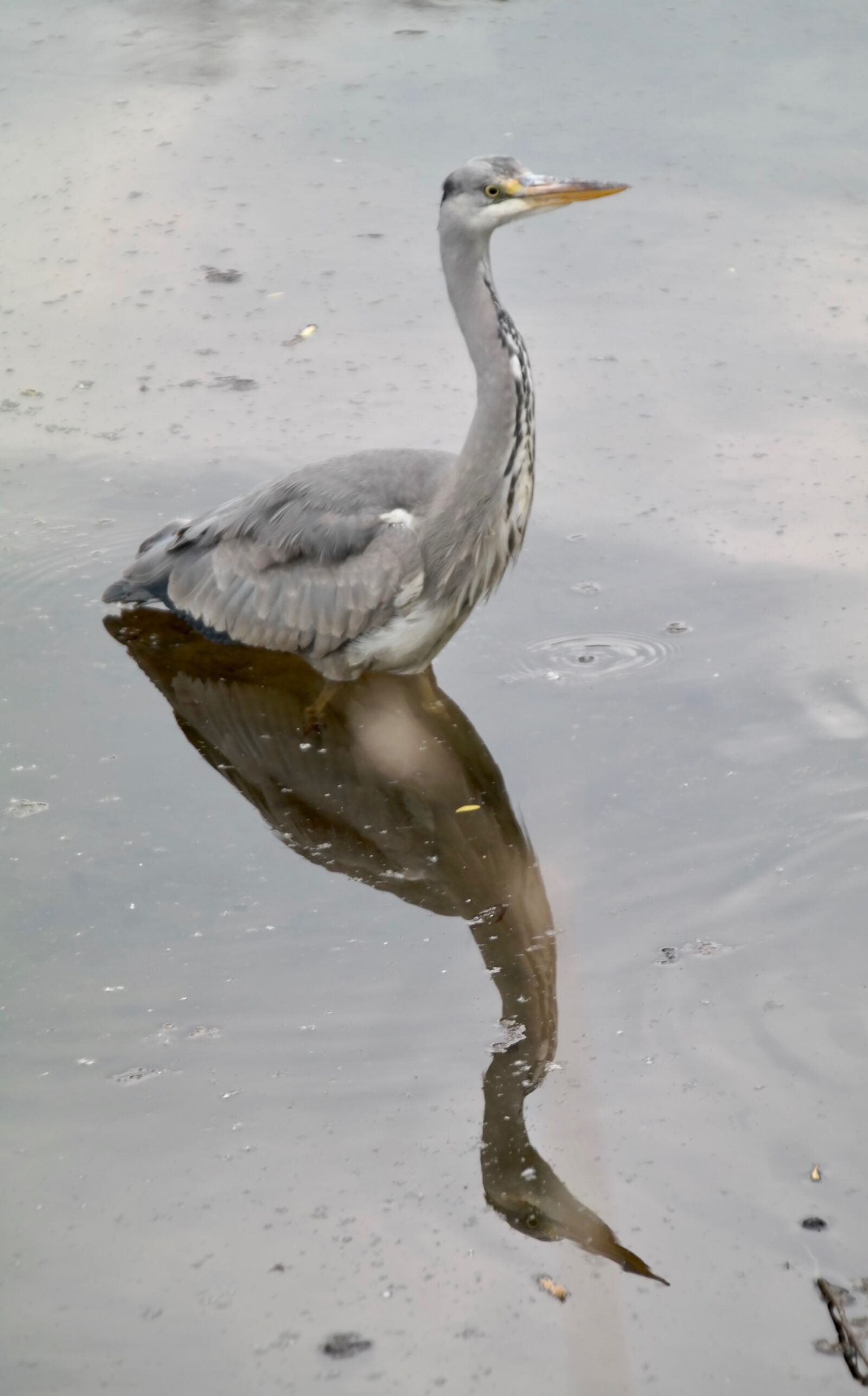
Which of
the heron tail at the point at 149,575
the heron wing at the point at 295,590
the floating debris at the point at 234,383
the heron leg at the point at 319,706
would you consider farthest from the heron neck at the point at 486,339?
the floating debris at the point at 234,383

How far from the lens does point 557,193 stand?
4.55m

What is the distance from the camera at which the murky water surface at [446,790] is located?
320 cm

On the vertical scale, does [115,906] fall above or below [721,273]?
below

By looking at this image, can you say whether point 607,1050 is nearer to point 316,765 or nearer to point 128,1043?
point 128,1043

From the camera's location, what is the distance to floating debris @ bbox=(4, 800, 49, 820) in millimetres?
4645

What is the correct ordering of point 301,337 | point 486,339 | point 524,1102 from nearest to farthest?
point 524,1102, point 486,339, point 301,337

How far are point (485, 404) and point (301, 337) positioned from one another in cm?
242

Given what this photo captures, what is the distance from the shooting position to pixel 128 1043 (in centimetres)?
382

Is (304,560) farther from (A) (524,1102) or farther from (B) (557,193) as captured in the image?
(A) (524,1102)

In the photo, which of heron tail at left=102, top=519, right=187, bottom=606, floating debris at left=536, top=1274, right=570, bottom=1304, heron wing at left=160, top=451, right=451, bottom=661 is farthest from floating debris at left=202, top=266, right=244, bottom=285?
floating debris at left=536, top=1274, right=570, bottom=1304

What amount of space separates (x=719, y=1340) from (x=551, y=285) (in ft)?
16.9

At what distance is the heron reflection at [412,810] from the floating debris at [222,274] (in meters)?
2.35

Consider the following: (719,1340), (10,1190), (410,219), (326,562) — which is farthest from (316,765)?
(410,219)

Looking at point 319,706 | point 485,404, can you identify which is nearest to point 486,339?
point 485,404
